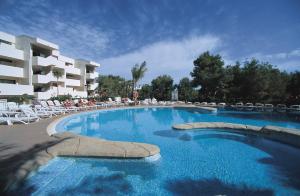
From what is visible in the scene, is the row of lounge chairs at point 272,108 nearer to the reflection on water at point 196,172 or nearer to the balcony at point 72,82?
the reflection on water at point 196,172

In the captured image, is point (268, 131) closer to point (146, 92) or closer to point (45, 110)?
point (45, 110)

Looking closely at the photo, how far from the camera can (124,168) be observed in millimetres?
5887

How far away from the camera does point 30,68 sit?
2558 cm

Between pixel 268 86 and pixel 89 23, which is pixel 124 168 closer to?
pixel 89 23

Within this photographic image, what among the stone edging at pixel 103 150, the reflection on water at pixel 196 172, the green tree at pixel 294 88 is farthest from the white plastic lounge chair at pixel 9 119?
the green tree at pixel 294 88

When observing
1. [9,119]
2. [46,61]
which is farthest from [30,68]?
[9,119]

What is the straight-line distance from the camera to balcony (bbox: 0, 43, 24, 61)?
22.2 meters

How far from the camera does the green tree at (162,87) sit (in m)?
38.3

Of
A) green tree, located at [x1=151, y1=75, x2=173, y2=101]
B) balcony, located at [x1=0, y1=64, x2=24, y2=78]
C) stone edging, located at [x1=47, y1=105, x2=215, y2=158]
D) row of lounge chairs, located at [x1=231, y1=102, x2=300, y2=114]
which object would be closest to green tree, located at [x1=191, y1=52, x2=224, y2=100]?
green tree, located at [x1=151, y1=75, x2=173, y2=101]

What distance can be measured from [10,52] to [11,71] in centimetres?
199

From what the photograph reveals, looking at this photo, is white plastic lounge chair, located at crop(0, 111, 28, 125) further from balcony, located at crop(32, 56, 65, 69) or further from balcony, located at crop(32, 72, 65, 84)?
balcony, located at crop(32, 56, 65, 69)

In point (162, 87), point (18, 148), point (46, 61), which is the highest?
point (46, 61)

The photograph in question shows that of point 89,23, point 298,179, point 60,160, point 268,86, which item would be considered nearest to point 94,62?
point 89,23

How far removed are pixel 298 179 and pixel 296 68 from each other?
25.4m
